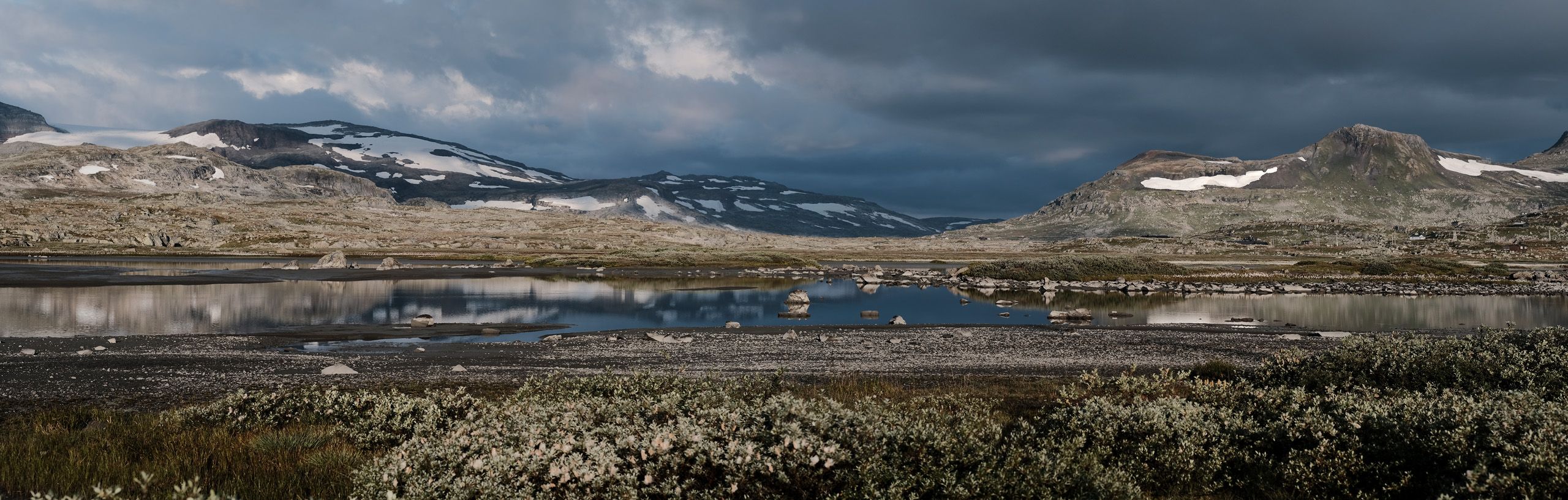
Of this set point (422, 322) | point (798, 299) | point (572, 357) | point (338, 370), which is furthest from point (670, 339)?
point (798, 299)

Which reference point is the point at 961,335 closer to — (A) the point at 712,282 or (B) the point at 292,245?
(A) the point at 712,282

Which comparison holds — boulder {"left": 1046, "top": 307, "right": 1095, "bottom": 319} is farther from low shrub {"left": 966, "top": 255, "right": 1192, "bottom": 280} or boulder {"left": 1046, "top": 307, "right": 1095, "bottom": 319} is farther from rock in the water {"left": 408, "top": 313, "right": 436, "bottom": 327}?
low shrub {"left": 966, "top": 255, "right": 1192, "bottom": 280}

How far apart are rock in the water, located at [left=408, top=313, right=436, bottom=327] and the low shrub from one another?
68230mm

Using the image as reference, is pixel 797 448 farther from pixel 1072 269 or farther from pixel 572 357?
pixel 1072 269

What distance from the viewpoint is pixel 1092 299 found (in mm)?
66875

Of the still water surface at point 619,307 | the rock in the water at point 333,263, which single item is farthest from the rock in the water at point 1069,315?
the rock in the water at point 333,263

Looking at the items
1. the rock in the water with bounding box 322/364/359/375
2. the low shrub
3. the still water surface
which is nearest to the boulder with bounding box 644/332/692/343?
the still water surface

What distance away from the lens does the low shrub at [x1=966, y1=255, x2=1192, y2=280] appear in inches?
3669

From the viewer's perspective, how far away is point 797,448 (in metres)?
8.36

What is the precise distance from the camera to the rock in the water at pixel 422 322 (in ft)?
137

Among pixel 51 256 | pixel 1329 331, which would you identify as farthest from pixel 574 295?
pixel 51 256

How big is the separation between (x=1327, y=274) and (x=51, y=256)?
17642cm

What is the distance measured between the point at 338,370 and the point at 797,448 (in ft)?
68.6

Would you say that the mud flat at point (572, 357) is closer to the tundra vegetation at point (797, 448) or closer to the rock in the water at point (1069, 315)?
the tundra vegetation at point (797, 448)
